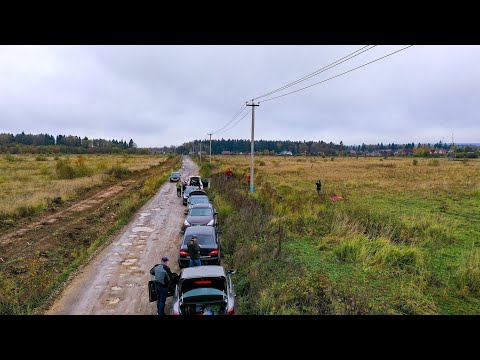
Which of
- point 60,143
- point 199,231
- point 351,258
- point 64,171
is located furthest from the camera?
point 60,143

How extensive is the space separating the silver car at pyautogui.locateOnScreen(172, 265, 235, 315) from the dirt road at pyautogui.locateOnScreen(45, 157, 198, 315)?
5.06 ft

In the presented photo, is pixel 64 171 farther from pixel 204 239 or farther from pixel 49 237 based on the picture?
pixel 204 239

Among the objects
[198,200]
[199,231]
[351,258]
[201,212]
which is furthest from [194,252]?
[198,200]

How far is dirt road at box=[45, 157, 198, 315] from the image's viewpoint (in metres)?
8.61

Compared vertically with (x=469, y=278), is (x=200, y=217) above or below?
above

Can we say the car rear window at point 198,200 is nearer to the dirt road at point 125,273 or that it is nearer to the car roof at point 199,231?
the dirt road at point 125,273

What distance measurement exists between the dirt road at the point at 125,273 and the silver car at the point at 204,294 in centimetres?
154

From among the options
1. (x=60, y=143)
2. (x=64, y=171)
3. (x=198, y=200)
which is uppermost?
(x=60, y=143)

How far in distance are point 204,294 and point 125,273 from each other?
15.9ft

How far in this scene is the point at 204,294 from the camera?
727cm

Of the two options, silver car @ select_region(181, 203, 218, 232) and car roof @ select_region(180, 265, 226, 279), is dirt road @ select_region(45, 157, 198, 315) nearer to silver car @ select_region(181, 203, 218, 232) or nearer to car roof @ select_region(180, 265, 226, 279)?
silver car @ select_region(181, 203, 218, 232)
